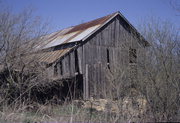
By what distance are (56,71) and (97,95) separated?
3495 millimetres

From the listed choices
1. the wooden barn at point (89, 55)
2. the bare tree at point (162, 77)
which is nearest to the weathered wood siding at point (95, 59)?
the wooden barn at point (89, 55)

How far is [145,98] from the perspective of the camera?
803 centimetres

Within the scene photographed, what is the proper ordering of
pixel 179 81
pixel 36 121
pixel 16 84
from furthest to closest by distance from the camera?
pixel 16 84 < pixel 179 81 < pixel 36 121

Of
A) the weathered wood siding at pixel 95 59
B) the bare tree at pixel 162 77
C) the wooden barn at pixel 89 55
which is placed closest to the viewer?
the bare tree at pixel 162 77

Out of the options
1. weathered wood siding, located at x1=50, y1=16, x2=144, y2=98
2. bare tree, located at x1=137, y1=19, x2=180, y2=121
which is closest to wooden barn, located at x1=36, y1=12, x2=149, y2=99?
weathered wood siding, located at x1=50, y1=16, x2=144, y2=98

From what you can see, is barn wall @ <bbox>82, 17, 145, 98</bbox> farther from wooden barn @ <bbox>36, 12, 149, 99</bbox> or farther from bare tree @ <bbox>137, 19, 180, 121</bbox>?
bare tree @ <bbox>137, 19, 180, 121</bbox>

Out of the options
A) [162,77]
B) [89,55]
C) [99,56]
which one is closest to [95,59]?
[99,56]

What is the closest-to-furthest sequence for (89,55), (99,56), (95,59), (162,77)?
1. (162,77)
2. (89,55)
3. (95,59)
4. (99,56)

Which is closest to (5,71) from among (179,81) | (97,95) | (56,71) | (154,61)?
(56,71)

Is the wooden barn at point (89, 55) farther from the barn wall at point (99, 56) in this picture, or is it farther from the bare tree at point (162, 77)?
the bare tree at point (162, 77)

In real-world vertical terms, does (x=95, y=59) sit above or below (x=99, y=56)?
below

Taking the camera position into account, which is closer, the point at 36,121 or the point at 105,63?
the point at 36,121

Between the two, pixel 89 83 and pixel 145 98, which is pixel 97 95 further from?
pixel 145 98

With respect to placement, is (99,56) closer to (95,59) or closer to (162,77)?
(95,59)
